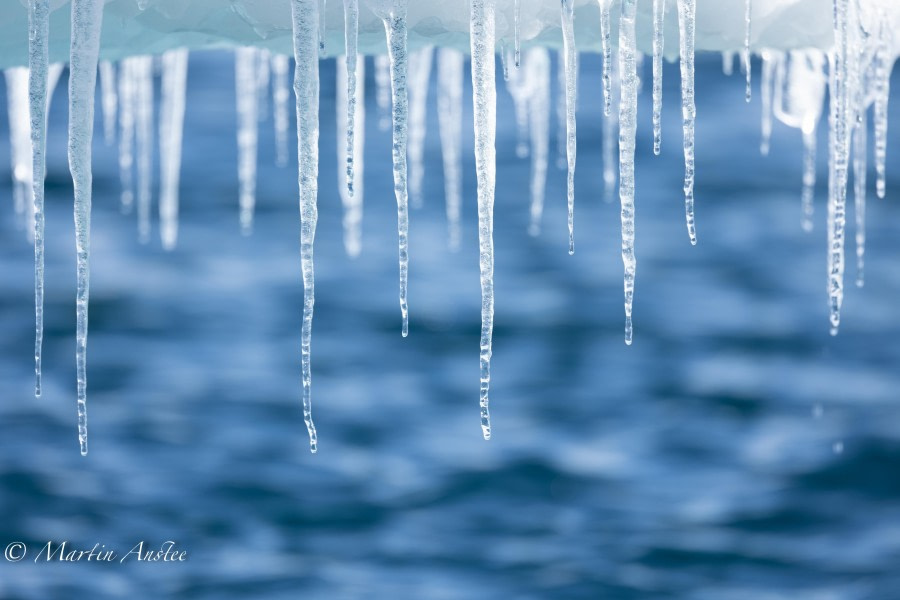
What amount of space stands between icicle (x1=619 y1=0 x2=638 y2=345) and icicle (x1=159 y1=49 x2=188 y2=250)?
1.18m

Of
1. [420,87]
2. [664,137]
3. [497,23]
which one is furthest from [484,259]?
[664,137]

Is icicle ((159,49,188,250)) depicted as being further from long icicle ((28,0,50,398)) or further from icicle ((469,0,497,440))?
icicle ((469,0,497,440))

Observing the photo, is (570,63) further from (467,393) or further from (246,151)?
(467,393)

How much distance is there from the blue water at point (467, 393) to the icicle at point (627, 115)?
7.04 m

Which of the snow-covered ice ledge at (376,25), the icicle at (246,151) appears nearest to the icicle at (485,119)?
the snow-covered ice ledge at (376,25)

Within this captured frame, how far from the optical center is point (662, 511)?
962 centimetres

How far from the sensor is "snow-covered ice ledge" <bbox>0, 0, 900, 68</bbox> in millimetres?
2314

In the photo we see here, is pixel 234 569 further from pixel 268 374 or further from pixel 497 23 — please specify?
pixel 497 23

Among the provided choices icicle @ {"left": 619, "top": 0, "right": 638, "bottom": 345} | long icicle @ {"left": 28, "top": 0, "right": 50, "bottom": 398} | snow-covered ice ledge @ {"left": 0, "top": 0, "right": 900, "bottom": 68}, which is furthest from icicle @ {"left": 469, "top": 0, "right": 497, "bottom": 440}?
long icicle @ {"left": 28, "top": 0, "right": 50, "bottom": 398}

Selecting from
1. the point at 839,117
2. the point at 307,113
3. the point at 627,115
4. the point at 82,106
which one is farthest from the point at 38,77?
the point at 839,117

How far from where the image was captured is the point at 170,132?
192 inches

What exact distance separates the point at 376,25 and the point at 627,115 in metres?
0.64

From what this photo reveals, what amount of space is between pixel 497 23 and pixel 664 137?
34.7 ft

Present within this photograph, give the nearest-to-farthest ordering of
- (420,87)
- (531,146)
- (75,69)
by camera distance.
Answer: (75,69) < (420,87) < (531,146)
